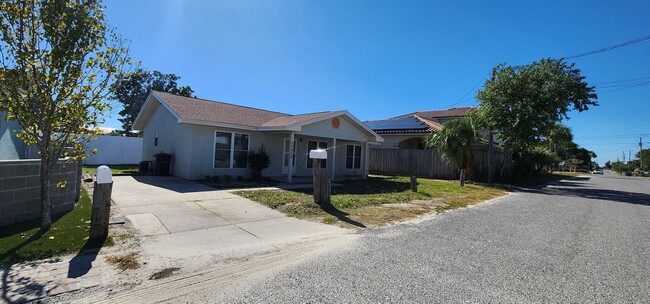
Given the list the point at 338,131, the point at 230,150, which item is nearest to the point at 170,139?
the point at 230,150

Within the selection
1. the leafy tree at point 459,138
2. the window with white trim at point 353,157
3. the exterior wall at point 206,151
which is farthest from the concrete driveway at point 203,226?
the leafy tree at point 459,138

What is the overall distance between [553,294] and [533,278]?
47 centimetres

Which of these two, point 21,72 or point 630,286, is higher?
point 21,72

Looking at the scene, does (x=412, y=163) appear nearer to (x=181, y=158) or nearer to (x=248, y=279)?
(x=181, y=158)

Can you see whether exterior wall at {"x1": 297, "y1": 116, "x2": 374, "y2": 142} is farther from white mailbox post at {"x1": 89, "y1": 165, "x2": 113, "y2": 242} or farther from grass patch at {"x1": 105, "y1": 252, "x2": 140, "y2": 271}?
grass patch at {"x1": 105, "y1": 252, "x2": 140, "y2": 271}

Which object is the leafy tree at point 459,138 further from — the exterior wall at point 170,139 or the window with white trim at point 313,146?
the exterior wall at point 170,139

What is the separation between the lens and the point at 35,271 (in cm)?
378

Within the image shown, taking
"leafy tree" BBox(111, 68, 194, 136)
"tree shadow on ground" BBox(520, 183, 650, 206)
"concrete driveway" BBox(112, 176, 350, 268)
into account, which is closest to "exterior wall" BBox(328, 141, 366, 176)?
"tree shadow on ground" BBox(520, 183, 650, 206)

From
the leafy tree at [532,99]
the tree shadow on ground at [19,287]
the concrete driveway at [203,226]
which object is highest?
the leafy tree at [532,99]

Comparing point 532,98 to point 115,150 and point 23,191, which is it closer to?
point 23,191

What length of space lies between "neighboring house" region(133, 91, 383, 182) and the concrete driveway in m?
3.69

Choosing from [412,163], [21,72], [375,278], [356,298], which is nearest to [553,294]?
[375,278]

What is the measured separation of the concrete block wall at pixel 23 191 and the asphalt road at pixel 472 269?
4538 millimetres

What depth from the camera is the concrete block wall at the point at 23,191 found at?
5.39 metres
